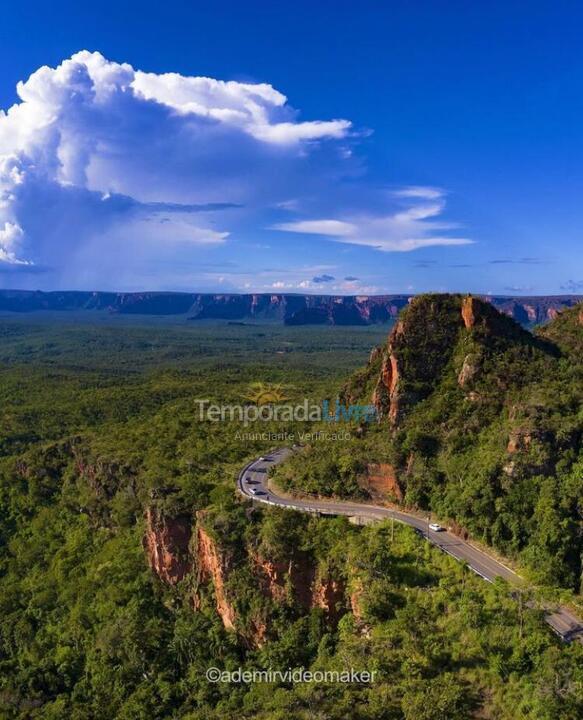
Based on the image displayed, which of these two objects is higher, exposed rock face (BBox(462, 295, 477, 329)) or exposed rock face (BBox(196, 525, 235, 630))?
exposed rock face (BBox(462, 295, 477, 329))

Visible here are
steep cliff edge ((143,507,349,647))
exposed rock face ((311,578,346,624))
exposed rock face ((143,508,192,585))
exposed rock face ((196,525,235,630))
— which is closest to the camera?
exposed rock face ((311,578,346,624))

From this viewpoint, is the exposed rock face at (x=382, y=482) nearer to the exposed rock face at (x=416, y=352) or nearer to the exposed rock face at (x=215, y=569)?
the exposed rock face at (x=416, y=352)

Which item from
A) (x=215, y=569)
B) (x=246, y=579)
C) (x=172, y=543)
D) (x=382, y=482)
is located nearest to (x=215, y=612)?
(x=215, y=569)

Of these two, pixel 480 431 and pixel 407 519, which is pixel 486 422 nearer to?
pixel 480 431

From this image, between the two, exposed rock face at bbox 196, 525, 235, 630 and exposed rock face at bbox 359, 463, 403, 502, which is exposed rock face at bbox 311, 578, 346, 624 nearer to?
exposed rock face at bbox 196, 525, 235, 630

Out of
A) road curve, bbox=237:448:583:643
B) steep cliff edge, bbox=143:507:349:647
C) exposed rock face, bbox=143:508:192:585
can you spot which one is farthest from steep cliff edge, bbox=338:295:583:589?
exposed rock face, bbox=143:508:192:585

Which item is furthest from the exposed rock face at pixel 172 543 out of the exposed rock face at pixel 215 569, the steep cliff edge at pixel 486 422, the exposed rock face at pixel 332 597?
the steep cliff edge at pixel 486 422
